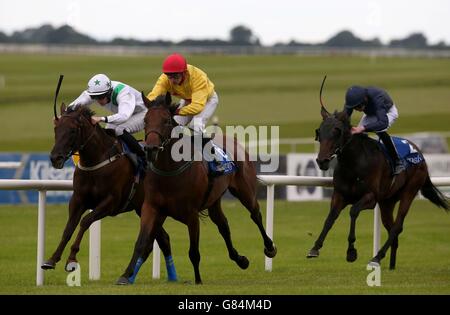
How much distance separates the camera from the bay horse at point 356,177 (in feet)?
32.7

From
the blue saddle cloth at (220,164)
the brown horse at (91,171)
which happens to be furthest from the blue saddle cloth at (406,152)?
the brown horse at (91,171)

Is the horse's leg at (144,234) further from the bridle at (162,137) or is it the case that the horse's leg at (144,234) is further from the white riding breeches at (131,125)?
the white riding breeches at (131,125)

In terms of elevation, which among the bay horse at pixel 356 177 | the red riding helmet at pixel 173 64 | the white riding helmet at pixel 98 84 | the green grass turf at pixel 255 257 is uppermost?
the red riding helmet at pixel 173 64

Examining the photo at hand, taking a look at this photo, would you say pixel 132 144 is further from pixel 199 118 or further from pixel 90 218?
pixel 90 218

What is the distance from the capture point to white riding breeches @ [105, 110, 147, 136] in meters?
9.44

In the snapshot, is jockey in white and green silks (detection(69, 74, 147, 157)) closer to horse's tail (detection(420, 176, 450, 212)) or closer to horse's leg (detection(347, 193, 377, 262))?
horse's leg (detection(347, 193, 377, 262))

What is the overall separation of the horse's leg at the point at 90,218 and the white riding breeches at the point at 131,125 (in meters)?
0.65

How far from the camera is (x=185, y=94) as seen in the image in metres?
9.59

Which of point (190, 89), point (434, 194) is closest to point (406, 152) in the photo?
point (434, 194)

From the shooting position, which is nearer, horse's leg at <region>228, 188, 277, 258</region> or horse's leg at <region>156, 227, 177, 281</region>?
horse's leg at <region>156, 227, 177, 281</region>

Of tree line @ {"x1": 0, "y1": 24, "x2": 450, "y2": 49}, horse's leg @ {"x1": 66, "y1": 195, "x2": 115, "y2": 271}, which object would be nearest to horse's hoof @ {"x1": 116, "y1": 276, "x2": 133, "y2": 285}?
horse's leg @ {"x1": 66, "y1": 195, "x2": 115, "y2": 271}

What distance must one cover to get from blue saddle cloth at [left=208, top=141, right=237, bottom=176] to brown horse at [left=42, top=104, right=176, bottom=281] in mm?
719

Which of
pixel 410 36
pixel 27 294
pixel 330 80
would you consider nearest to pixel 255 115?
pixel 330 80

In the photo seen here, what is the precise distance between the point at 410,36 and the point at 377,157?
101483 millimetres
